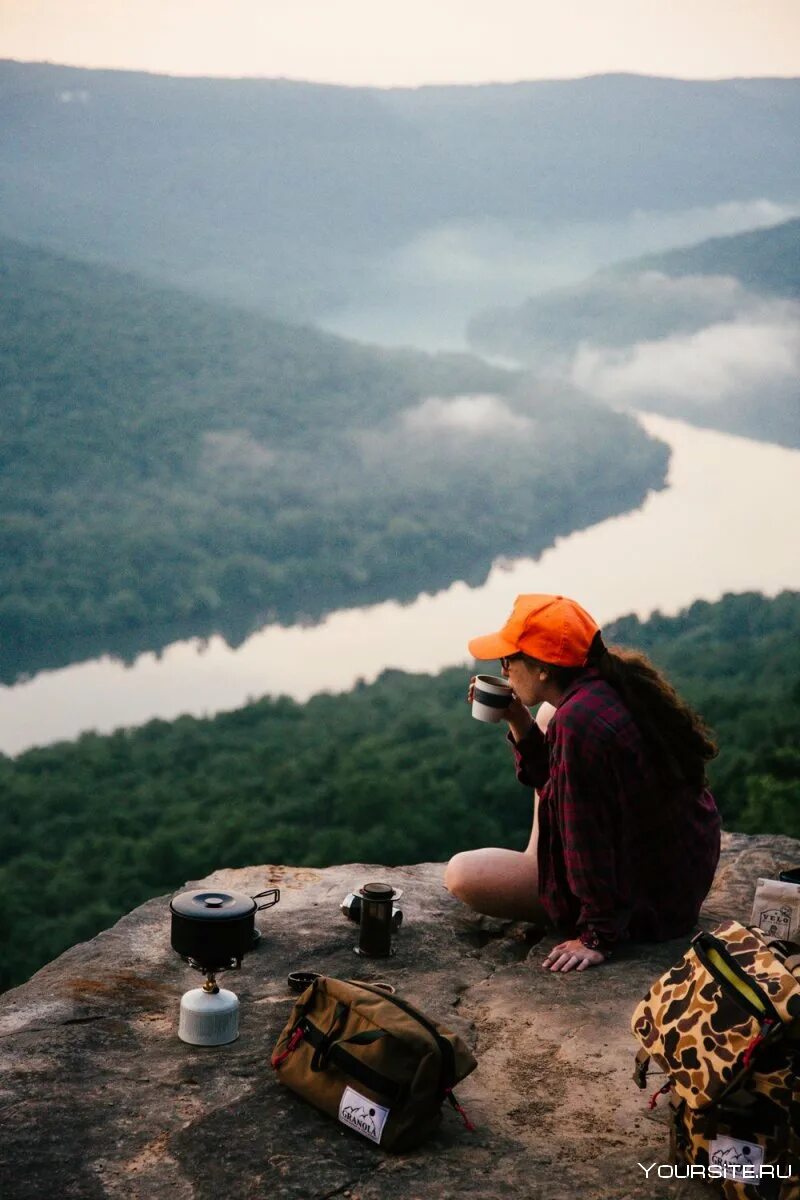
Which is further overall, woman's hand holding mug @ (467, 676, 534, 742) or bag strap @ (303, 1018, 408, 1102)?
woman's hand holding mug @ (467, 676, 534, 742)

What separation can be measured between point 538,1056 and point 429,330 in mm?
30059

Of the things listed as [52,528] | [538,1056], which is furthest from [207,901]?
[52,528]

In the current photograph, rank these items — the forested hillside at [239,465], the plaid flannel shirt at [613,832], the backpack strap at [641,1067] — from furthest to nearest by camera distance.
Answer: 1. the forested hillside at [239,465]
2. the plaid flannel shirt at [613,832]
3. the backpack strap at [641,1067]

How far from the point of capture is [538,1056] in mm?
2994

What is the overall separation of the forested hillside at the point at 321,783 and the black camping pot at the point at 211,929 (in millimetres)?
3104

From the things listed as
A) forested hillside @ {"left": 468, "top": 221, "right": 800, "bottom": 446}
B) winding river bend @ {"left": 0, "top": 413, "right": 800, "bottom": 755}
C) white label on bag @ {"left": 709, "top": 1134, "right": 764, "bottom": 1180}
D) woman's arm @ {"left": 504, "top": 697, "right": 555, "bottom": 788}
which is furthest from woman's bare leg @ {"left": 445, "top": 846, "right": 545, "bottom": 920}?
forested hillside @ {"left": 468, "top": 221, "right": 800, "bottom": 446}

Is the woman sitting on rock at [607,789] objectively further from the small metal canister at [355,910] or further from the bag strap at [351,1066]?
the bag strap at [351,1066]

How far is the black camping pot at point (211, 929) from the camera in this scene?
2883 millimetres

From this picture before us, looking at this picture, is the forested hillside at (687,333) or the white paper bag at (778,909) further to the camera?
the forested hillside at (687,333)

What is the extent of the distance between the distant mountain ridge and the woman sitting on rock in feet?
80.8

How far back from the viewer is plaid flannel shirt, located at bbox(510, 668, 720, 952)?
3.25m

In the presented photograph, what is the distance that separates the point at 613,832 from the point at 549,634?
0.57 m

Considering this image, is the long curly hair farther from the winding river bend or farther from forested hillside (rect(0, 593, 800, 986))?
the winding river bend

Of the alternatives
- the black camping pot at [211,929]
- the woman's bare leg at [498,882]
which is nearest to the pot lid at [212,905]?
the black camping pot at [211,929]
